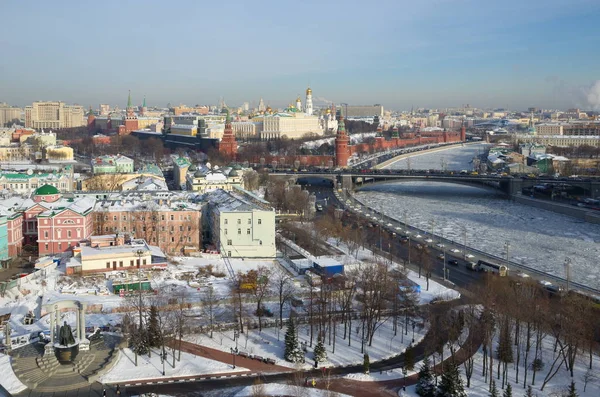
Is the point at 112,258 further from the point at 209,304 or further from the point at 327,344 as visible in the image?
the point at 327,344

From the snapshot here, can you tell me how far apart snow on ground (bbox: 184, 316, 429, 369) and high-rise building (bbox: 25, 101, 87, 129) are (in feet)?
321

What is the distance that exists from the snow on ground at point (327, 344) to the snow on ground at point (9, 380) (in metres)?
3.35

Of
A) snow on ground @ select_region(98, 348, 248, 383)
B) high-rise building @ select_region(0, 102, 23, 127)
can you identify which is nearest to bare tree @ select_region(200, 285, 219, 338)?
snow on ground @ select_region(98, 348, 248, 383)

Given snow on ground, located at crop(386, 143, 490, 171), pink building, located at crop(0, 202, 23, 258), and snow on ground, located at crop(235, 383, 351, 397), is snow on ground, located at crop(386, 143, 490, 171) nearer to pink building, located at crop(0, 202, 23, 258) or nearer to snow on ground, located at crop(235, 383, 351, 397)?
pink building, located at crop(0, 202, 23, 258)

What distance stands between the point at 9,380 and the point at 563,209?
27.3 m

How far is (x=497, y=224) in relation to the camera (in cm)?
2791

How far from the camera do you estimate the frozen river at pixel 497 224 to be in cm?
2097

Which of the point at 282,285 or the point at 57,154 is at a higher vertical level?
the point at 57,154

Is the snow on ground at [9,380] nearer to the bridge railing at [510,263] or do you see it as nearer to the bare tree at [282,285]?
the bare tree at [282,285]

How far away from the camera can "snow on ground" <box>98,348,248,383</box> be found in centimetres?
1144

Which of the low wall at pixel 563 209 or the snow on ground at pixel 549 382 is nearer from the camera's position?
the snow on ground at pixel 549 382

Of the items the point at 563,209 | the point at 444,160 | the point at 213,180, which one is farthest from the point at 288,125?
the point at 563,209

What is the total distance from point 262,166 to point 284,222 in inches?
826

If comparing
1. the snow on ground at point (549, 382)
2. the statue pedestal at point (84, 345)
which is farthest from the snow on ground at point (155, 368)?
the snow on ground at point (549, 382)
